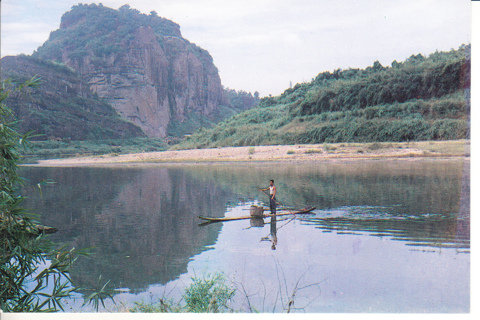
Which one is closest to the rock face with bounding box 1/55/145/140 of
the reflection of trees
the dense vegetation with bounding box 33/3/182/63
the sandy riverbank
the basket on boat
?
the dense vegetation with bounding box 33/3/182/63

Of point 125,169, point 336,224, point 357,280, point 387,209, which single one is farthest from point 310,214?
point 125,169

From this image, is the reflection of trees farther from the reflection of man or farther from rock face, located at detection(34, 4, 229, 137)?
rock face, located at detection(34, 4, 229, 137)

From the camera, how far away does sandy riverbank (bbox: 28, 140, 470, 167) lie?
6.30m

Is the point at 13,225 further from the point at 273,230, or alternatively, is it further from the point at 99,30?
the point at 99,30

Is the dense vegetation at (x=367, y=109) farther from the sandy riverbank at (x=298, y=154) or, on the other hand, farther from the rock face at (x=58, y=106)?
the rock face at (x=58, y=106)

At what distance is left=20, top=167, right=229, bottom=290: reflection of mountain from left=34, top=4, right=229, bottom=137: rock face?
52.3 inches

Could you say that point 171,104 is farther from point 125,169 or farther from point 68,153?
point 125,169

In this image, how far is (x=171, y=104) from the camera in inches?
322

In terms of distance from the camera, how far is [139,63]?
7316 mm

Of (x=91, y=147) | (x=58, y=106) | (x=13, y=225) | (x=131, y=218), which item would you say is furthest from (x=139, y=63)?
(x=13, y=225)

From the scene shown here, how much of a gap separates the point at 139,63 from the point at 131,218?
2709 mm

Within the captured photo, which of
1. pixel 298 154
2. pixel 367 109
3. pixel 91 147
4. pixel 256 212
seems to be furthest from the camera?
pixel 298 154
